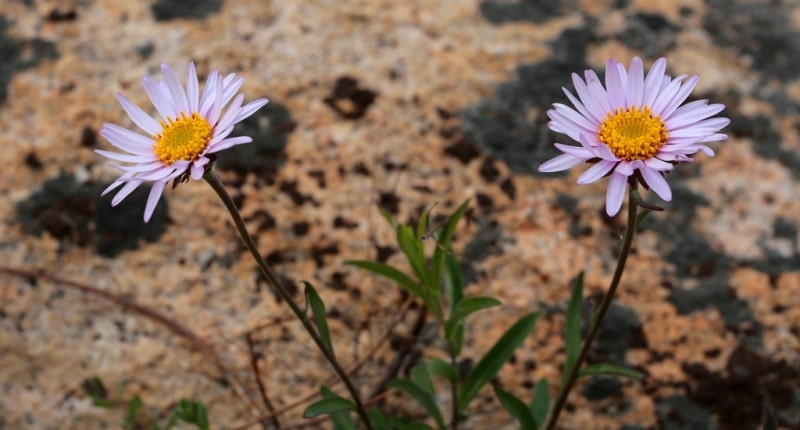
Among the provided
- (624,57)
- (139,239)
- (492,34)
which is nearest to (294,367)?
(139,239)

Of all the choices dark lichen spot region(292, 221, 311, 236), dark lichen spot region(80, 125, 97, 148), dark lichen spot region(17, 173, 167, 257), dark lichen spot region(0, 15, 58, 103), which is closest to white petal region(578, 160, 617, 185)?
dark lichen spot region(292, 221, 311, 236)

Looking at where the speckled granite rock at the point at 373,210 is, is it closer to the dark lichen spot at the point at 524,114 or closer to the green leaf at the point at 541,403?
the dark lichen spot at the point at 524,114

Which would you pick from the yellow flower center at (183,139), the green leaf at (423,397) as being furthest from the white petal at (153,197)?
the green leaf at (423,397)

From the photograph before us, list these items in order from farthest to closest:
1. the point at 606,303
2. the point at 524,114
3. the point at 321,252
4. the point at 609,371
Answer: the point at 524,114, the point at 321,252, the point at 609,371, the point at 606,303

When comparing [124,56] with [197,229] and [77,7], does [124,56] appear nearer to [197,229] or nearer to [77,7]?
[77,7]

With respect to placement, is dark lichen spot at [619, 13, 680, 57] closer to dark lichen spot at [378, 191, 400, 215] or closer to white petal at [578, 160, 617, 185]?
dark lichen spot at [378, 191, 400, 215]

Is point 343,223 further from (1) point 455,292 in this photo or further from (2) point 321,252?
(1) point 455,292

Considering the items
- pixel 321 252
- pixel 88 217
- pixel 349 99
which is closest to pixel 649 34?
pixel 349 99
